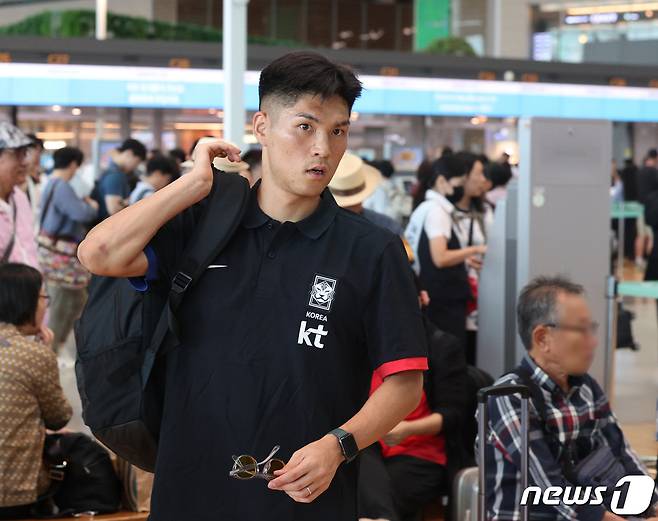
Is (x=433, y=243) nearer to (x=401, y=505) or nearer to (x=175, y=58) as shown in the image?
(x=401, y=505)

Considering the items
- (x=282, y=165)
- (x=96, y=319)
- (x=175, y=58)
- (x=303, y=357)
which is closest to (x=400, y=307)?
(x=303, y=357)

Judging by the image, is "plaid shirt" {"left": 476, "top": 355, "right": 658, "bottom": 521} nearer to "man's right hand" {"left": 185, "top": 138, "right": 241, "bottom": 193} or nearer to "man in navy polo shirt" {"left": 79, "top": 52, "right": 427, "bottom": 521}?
"man in navy polo shirt" {"left": 79, "top": 52, "right": 427, "bottom": 521}

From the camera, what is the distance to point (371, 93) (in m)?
14.8

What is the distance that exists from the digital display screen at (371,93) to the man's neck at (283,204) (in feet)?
35.8

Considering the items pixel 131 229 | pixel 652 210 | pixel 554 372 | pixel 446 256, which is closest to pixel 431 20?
pixel 652 210

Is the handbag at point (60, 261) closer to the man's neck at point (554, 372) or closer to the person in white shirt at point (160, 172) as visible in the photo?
the person in white shirt at point (160, 172)

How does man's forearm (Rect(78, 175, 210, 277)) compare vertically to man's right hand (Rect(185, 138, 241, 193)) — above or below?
below

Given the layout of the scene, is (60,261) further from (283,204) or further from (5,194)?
(283,204)

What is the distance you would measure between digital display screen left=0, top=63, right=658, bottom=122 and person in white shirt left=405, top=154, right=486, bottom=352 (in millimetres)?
6725

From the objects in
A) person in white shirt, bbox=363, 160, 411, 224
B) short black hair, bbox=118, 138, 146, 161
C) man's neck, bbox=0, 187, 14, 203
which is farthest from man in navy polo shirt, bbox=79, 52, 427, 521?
person in white shirt, bbox=363, 160, 411, 224

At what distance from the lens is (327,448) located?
179 cm

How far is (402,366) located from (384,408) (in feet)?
0.26

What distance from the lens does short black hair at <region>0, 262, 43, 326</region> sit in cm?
405

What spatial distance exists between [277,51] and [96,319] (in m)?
12.2
